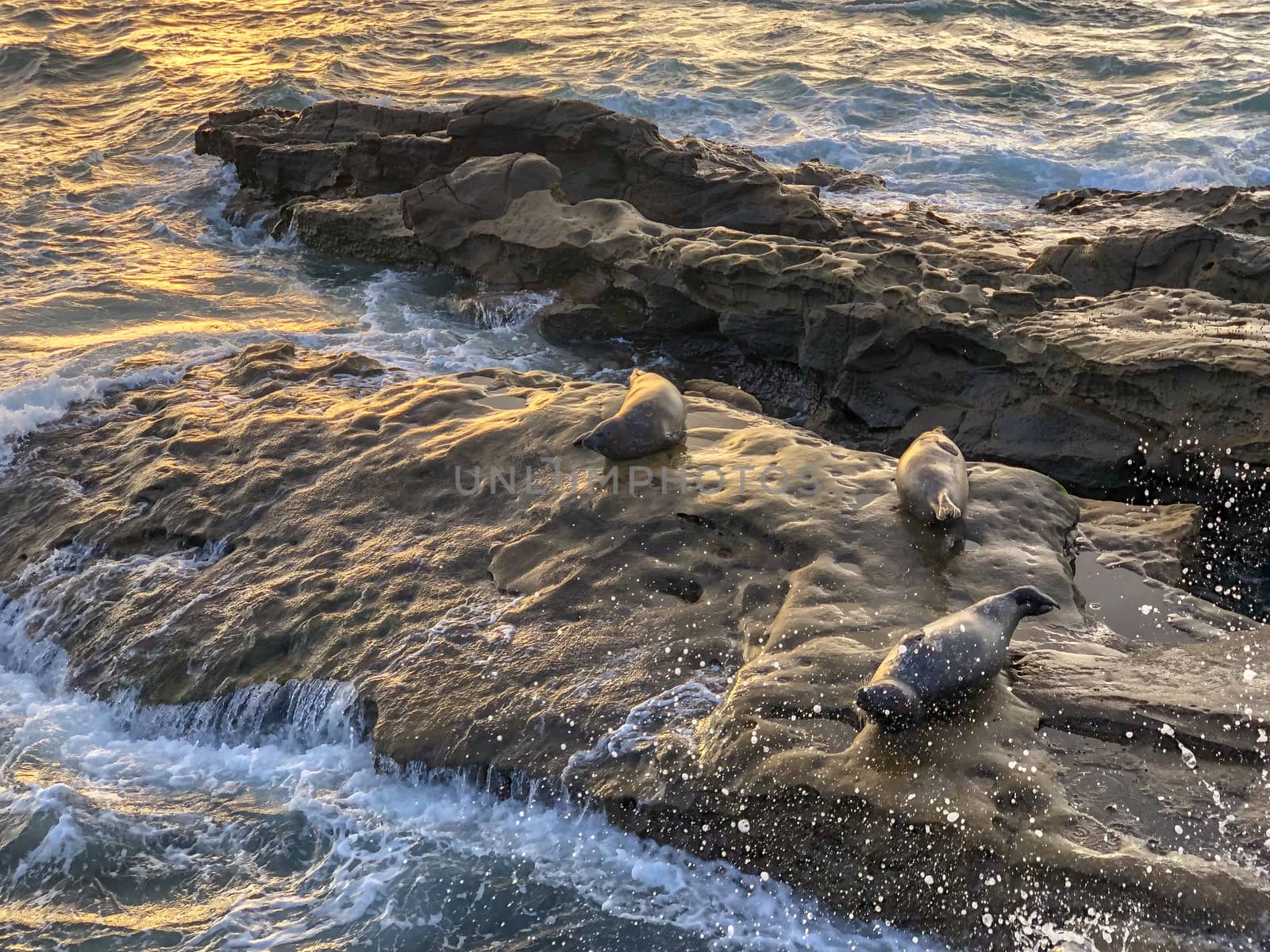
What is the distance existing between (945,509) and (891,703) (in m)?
1.63

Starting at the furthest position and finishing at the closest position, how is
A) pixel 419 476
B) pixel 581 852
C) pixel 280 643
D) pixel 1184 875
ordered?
pixel 419 476
pixel 280 643
pixel 581 852
pixel 1184 875

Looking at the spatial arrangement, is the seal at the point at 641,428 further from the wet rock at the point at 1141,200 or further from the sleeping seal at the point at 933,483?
the wet rock at the point at 1141,200

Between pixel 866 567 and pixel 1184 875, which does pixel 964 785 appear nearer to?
pixel 1184 875

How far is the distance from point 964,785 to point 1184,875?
2.63 ft

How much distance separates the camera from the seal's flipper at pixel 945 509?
228 inches

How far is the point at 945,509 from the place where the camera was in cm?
579

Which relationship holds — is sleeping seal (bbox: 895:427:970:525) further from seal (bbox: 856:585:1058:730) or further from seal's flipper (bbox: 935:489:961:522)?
seal (bbox: 856:585:1058:730)

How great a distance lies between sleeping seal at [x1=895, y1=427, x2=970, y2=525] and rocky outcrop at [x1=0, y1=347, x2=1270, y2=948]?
0.40 ft

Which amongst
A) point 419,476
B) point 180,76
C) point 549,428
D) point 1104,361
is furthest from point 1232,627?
point 180,76

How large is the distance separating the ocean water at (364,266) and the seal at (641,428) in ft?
7.04

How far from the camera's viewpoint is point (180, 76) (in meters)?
20.9

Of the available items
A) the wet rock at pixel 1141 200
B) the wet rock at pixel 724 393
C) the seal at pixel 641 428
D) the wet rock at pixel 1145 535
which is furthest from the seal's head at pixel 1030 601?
the wet rock at pixel 1141 200

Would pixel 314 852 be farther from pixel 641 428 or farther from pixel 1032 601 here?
pixel 1032 601

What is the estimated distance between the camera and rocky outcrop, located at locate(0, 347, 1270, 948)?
425 centimetres
